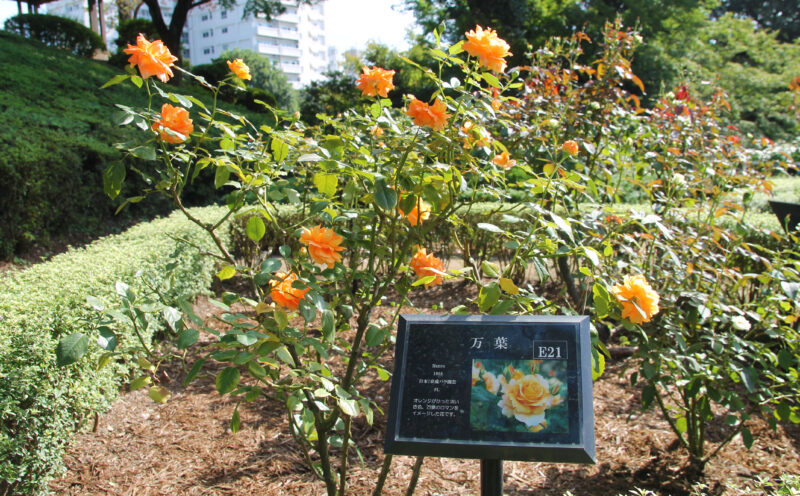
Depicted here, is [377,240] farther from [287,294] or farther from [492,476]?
[492,476]

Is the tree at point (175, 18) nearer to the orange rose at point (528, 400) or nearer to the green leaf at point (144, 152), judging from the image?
the green leaf at point (144, 152)

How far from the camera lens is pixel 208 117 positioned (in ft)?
5.39

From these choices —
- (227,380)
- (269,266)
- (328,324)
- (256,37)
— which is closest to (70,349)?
(227,380)

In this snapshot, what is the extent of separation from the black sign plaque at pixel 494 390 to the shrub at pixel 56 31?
67.4 feet

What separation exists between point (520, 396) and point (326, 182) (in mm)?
810

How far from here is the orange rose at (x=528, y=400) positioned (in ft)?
4.18

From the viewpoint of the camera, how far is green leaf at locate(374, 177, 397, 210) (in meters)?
1.40

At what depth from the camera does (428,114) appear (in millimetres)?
1458

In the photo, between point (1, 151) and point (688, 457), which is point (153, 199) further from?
point (688, 457)

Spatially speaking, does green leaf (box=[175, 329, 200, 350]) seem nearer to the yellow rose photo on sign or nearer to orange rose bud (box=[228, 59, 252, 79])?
the yellow rose photo on sign

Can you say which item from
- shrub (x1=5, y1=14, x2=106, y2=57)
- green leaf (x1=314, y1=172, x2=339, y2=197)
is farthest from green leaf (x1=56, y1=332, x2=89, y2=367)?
shrub (x1=5, y1=14, x2=106, y2=57)

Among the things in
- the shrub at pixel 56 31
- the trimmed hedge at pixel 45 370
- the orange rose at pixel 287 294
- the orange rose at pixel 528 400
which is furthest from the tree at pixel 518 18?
the orange rose at pixel 528 400

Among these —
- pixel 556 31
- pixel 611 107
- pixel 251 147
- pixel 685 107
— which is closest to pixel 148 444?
pixel 251 147

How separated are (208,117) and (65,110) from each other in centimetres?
864
